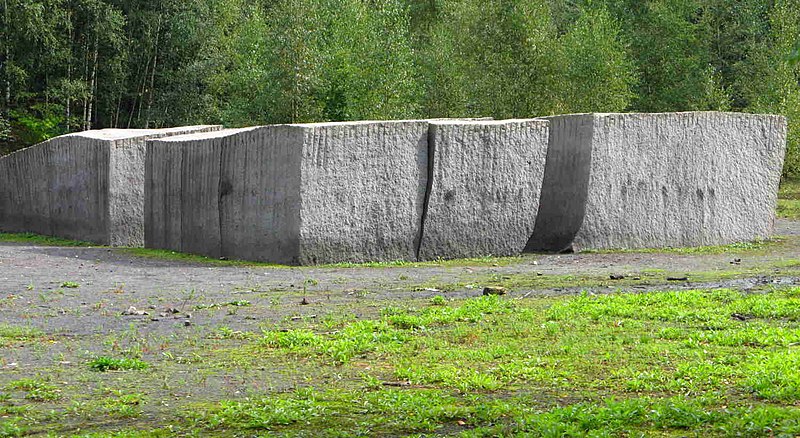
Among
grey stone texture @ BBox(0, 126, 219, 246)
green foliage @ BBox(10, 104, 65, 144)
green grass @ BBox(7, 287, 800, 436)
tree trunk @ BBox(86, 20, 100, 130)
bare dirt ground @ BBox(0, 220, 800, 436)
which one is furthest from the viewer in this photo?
tree trunk @ BBox(86, 20, 100, 130)

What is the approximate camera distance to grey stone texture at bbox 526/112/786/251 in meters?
15.9

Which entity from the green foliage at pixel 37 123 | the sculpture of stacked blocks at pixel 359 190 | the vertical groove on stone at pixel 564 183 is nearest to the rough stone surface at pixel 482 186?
the sculpture of stacked blocks at pixel 359 190

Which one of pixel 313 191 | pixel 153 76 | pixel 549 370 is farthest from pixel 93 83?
pixel 549 370

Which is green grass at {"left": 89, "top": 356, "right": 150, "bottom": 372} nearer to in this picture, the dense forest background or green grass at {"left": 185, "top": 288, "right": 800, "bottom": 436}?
green grass at {"left": 185, "top": 288, "right": 800, "bottom": 436}

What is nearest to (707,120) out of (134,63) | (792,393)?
(792,393)

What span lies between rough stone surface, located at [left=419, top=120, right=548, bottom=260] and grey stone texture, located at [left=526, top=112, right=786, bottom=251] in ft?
2.41

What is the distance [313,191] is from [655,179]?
5511 millimetres

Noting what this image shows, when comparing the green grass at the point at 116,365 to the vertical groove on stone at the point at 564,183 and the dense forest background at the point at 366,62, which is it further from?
the dense forest background at the point at 366,62

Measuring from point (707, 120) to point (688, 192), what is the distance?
3.71 ft

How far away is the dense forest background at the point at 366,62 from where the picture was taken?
1130 inches

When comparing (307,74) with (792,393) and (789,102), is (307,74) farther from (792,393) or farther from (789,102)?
(792,393)

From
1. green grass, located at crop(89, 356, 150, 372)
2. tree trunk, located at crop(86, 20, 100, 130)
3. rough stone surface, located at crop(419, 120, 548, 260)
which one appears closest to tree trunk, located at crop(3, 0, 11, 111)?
tree trunk, located at crop(86, 20, 100, 130)

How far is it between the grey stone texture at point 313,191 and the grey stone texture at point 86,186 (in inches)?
107

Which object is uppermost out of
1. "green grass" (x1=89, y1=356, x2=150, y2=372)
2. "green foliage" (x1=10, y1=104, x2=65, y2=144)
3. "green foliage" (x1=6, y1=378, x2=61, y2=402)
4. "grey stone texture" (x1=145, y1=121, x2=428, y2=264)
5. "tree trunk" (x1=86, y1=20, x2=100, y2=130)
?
"tree trunk" (x1=86, y1=20, x2=100, y2=130)
